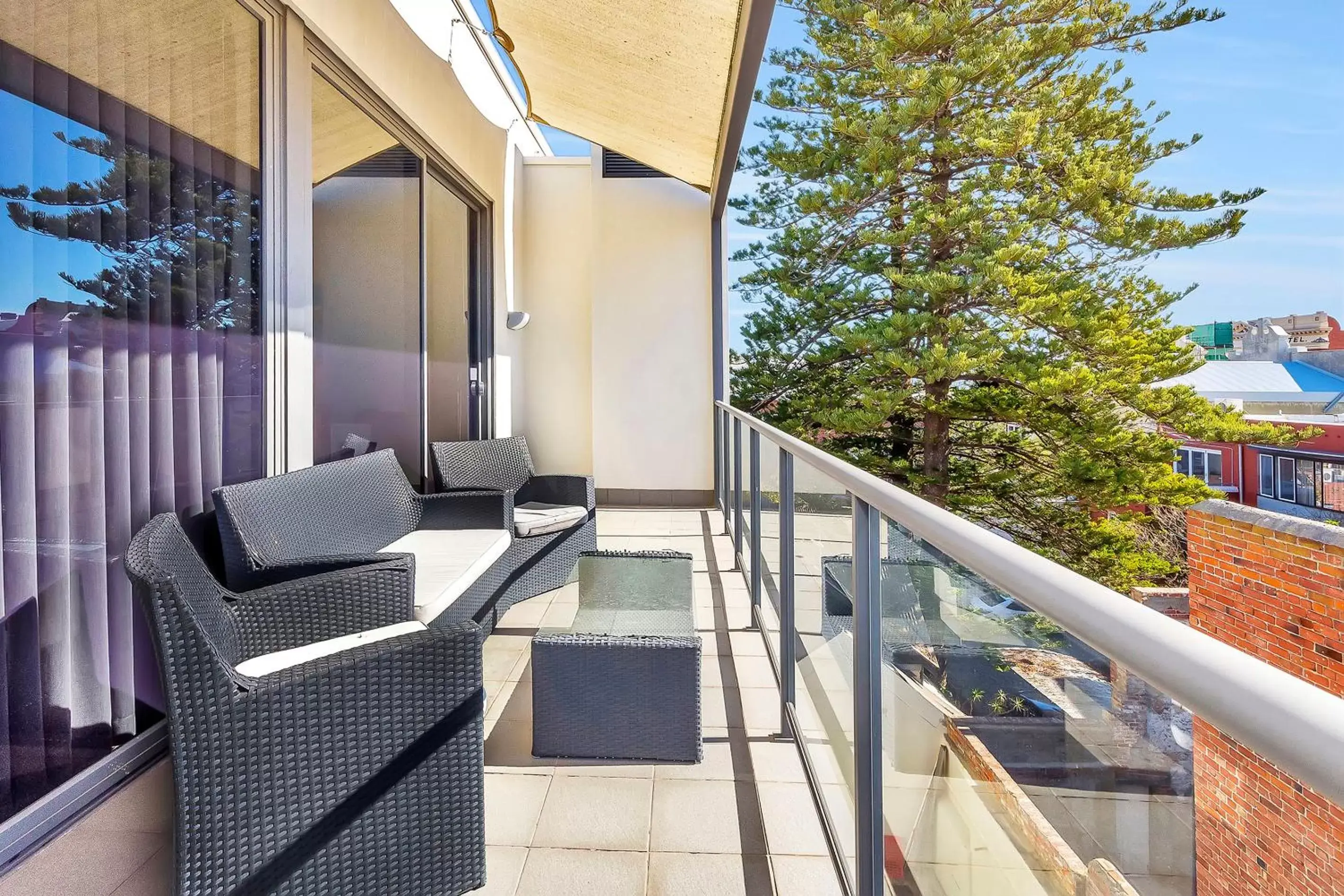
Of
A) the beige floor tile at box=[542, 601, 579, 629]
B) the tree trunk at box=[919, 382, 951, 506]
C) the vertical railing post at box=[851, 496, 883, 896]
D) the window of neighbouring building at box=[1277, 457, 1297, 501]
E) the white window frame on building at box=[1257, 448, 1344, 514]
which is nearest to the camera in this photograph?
the vertical railing post at box=[851, 496, 883, 896]

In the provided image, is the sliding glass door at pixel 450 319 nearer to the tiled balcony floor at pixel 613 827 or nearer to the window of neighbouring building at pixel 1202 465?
the tiled balcony floor at pixel 613 827

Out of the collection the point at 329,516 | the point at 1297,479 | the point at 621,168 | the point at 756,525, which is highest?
the point at 621,168

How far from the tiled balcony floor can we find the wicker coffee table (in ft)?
0.20

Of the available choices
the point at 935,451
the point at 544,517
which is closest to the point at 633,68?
the point at 544,517

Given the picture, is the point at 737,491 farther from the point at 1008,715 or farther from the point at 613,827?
the point at 1008,715

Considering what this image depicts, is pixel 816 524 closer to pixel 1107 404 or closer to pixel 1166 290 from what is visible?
pixel 1107 404

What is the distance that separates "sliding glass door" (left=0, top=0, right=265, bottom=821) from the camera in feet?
5.00

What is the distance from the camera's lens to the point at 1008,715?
836mm

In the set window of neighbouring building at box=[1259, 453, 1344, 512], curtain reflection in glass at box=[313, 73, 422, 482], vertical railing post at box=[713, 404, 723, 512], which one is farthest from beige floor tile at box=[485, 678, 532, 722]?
window of neighbouring building at box=[1259, 453, 1344, 512]

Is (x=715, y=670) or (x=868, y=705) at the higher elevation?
(x=868, y=705)

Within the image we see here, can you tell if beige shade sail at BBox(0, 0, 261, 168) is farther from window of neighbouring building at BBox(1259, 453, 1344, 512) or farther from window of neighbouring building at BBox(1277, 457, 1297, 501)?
window of neighbouring building at BBox(1277, 457, 1297, 501)

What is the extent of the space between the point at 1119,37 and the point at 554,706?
15.4m

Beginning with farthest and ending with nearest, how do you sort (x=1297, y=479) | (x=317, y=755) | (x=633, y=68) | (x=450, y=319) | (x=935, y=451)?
(x=1297, y=479) → (x=935, y=451) → (x=450, y=319) → (x=633, y=68) → (x=317, y=755)

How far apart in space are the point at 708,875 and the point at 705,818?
0.22 meters
